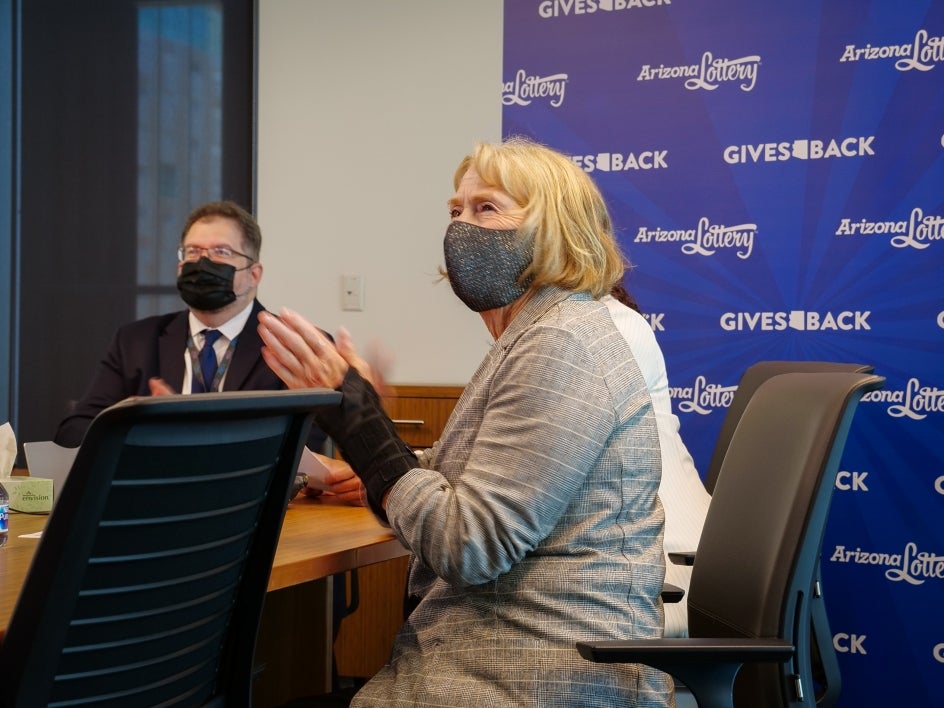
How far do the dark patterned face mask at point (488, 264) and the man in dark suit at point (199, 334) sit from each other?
1342 mm

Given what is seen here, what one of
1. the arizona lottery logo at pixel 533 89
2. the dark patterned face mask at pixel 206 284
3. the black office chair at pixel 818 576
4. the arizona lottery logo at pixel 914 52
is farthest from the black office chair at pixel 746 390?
the arizona lottery logo at pixel 533 89

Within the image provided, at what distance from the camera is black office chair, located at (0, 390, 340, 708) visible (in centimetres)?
106

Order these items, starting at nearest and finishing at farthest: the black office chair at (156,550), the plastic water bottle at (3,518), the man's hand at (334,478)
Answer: the black office chair at (156,550) → the plastic water bottle at (3,518) → the man's hand at (334,478)

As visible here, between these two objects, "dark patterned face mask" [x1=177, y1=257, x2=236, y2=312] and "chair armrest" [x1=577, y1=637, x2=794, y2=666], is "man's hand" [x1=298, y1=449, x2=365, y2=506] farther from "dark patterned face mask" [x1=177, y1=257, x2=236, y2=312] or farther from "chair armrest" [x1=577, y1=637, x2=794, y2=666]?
"chair armrest" [x1=577, y1=637, x2=794, y2=666]

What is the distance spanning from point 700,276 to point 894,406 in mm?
846

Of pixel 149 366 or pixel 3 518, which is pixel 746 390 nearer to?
pixel 149 366

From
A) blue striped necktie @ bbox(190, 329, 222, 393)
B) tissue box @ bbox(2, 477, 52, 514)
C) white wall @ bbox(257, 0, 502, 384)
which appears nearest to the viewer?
tissue box @ bbox(2, 477, 52, 514)

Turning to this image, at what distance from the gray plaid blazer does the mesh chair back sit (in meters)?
0.11

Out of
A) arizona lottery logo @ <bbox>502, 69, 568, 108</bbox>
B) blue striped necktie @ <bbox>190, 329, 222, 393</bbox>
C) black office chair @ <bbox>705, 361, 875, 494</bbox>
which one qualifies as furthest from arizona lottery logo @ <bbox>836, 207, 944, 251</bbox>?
blue striped necktie @ <bbox>190, 329, 222, 393</bbox>

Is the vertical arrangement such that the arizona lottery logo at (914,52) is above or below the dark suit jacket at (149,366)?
above

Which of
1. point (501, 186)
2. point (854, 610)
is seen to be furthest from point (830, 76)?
point (501, 186)

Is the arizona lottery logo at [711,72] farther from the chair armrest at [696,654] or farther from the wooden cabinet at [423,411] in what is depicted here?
the chair armrest at [696,654]

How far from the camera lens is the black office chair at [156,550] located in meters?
1.06

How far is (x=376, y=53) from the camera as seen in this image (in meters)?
4.79
